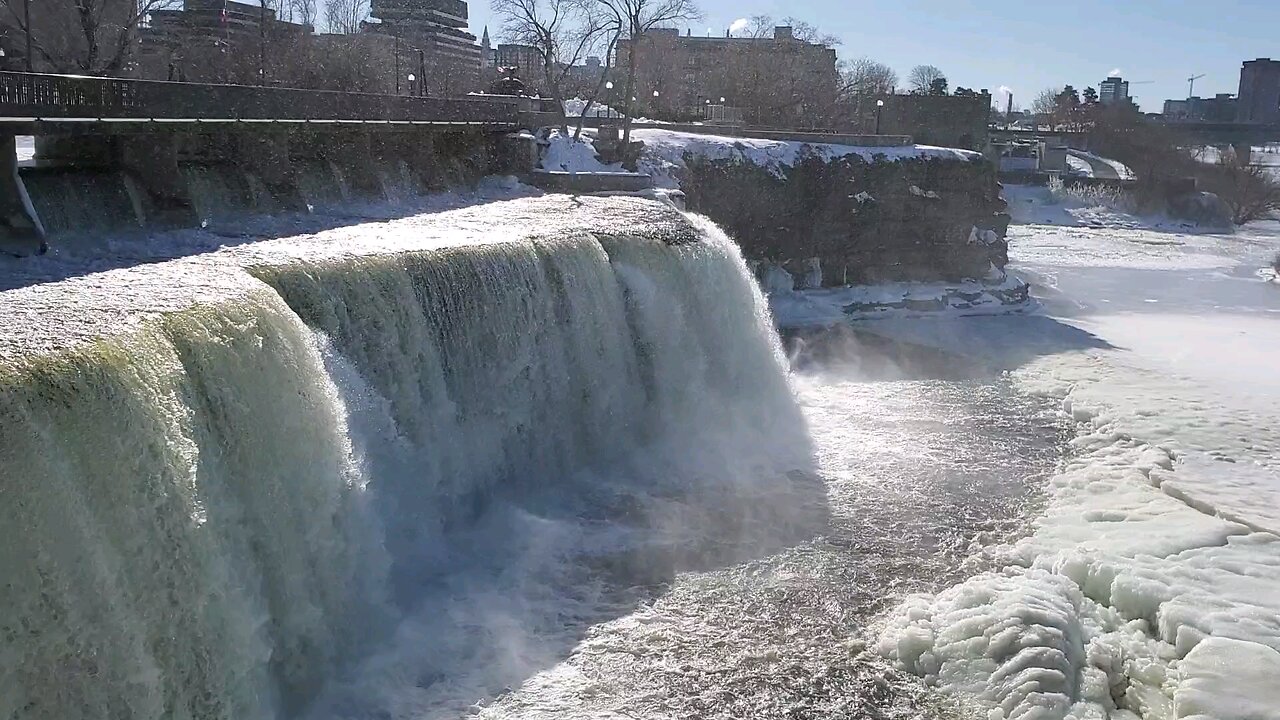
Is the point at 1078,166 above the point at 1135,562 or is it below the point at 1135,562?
above

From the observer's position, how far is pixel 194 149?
13.9 m

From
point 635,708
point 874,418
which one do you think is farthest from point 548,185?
point 635,708

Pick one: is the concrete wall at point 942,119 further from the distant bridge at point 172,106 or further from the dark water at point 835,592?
the dark water at point 835,592

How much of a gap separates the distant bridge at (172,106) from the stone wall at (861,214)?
25.0 feet

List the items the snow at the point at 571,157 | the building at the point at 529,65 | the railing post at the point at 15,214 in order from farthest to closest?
the building at the point at 529,65, the snow at the point at 571,157, the railing post at the point at 15,214

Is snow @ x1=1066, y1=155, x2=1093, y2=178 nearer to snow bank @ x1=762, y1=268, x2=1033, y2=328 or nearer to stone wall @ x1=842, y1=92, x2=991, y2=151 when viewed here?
stone wall @ x1=842, y1=92, x2=991, y2=151

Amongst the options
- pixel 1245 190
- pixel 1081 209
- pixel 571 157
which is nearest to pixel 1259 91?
pixel 1245 190

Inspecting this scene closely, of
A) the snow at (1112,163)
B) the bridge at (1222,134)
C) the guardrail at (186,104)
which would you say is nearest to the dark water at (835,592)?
the guardrail at (186,104)

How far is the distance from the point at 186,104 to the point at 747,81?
3762 cm

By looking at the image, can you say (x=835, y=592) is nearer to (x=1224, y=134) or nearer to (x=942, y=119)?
(x=942, y=119)

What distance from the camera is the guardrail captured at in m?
11.1

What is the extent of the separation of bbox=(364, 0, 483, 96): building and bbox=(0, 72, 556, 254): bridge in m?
33.6

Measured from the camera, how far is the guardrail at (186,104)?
36.4 feet

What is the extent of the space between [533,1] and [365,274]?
79.5 ft
